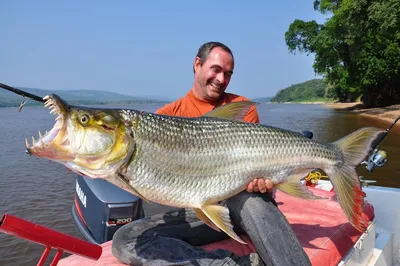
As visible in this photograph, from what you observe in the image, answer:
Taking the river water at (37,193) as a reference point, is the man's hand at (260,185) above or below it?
above

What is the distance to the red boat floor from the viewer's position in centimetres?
364

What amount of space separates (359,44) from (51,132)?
1420 inches

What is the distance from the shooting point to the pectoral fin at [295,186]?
3.34 metres

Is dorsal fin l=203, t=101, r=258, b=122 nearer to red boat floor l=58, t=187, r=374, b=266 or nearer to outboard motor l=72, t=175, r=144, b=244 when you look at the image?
red boat floor l=58, t=187, r=374, b=266

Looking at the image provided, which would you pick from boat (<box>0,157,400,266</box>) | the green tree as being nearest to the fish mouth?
boat (<box>0,157,400,266</box>)

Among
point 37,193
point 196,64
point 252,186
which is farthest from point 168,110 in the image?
point 37,193

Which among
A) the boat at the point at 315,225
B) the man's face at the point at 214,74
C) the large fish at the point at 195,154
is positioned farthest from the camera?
the man's face at the point at 214,74

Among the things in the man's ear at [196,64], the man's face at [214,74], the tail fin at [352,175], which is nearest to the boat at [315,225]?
the tail fin at [352,175]

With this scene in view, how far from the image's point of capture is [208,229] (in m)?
3.85

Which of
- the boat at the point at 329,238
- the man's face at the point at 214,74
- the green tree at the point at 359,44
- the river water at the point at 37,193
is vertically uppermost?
the green tree at the point at 359,44

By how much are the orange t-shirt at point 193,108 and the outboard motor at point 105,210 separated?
1112mm

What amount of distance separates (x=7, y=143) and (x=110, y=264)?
19648mm

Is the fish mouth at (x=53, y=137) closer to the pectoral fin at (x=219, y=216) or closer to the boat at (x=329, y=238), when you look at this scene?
the boat at (x=329, y=238)

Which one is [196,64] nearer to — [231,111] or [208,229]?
[231,111]
